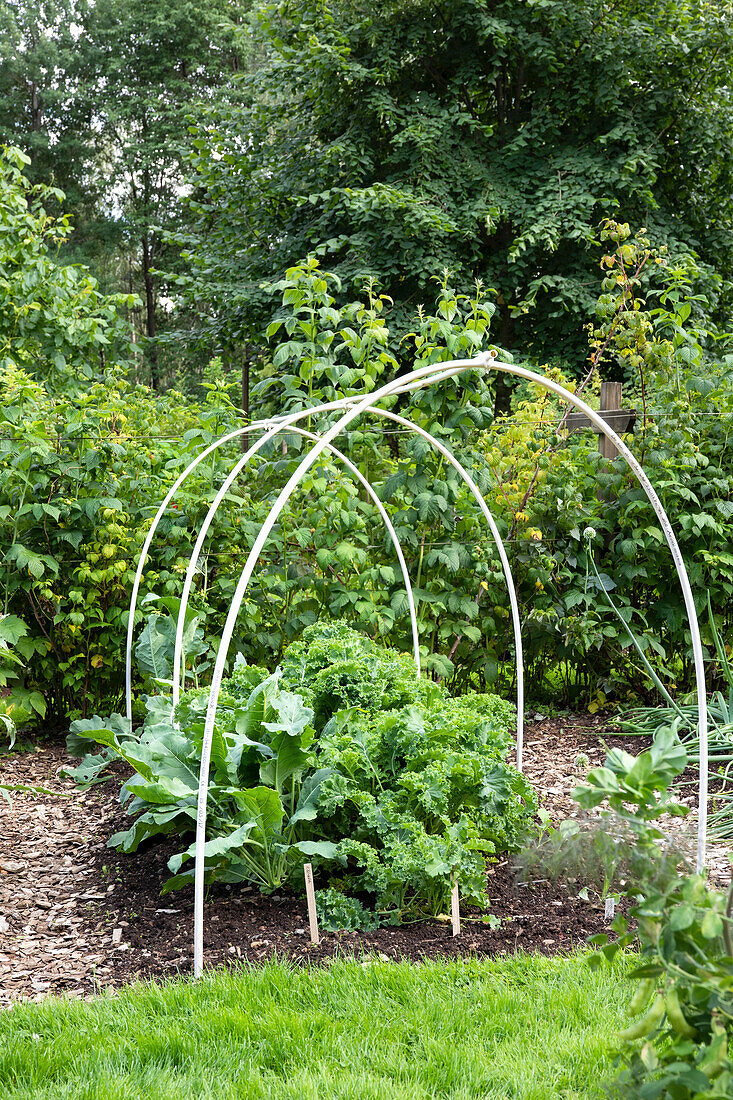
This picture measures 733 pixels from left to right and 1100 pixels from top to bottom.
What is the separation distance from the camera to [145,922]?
115 inches

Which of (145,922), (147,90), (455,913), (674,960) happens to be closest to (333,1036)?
(455,913)

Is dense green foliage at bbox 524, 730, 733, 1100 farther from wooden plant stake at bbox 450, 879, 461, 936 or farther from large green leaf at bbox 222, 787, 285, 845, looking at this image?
large green leaf at bbox 222, 787, 285, 845

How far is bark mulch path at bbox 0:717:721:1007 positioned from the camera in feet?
8.67

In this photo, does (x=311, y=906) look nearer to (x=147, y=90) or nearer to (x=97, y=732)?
(x=97, y=732)

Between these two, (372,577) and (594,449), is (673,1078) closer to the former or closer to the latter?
(372,577)

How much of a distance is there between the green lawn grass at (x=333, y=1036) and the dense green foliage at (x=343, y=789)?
39 centimetres

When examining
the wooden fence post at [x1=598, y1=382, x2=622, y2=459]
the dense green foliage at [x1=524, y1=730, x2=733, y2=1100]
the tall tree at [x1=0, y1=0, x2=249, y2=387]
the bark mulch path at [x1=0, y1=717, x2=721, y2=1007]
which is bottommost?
the bark mulch path at [x1=0, y1=717, x2=721, y2=1007]

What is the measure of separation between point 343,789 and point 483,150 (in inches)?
382

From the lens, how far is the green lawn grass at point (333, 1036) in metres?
1.99

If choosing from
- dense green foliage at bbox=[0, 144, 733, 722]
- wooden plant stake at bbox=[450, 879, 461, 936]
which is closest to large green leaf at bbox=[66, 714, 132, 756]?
dense green foliage at bbox=[0, 144, 733, 722]

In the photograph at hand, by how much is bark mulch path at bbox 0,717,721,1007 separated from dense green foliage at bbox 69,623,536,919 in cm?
11

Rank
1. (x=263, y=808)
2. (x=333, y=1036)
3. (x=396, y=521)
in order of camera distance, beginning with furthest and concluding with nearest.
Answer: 1. (x=396, y=521)
2. (x=263, y=808)
3. (x=333, y=1036)

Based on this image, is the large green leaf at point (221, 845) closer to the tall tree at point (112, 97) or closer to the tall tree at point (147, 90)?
the tall tree at point (147, 90)

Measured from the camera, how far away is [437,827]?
310cm
